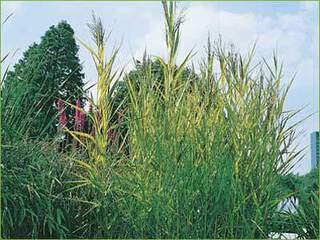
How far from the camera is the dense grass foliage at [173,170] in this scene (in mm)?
3709

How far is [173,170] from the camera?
12.1 ft

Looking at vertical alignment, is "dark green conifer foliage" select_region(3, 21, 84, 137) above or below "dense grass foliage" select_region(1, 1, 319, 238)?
above

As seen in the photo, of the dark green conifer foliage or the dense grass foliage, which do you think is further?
the dark green conifer foliage

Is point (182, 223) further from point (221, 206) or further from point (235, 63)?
point (235, 63)

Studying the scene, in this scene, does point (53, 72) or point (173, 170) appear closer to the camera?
point (173, 170)

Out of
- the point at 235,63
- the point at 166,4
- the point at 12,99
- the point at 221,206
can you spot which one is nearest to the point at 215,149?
the point at 221,206

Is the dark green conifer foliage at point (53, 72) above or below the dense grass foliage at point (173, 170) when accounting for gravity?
above

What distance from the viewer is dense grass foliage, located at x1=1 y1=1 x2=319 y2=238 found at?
3.71m

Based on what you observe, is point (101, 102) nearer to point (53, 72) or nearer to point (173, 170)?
point (173, 170)

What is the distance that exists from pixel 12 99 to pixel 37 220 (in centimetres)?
85

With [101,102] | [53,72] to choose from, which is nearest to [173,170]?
[101,102]

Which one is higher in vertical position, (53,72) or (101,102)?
(53,72)

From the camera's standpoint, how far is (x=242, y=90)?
397 centimetres

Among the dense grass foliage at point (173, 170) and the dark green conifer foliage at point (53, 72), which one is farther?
the dark green conifer foliage at point (53, 72)
